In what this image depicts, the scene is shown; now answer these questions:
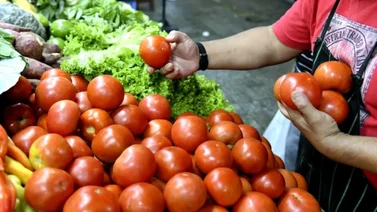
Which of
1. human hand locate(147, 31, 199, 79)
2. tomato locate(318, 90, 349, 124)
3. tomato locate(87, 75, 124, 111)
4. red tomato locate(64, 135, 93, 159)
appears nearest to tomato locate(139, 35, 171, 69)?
human hand locate(147, 31, 199, 79)

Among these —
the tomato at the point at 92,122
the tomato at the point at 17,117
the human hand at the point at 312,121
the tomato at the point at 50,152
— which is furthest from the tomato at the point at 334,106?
the tomato at the point at 17,117

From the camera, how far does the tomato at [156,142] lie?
1292 mm

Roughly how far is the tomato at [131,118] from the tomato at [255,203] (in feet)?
1.33

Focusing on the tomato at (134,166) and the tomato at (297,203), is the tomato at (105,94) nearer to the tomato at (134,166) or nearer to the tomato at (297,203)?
the tomato at (134,166)

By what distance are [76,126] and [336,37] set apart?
0.97 metres

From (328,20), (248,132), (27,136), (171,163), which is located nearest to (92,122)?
(27,136)

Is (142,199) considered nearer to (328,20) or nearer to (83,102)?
(83,102)

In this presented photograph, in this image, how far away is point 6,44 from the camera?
1.51 metres

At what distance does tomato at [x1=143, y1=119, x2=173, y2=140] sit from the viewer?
1.41 metres

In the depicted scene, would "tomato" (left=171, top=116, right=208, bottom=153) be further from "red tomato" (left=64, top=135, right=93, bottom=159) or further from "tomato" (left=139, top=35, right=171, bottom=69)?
"tomato" (left=139, top=35, right=171, bottom=69)

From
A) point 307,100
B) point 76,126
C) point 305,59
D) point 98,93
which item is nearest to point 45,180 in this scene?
point 76,126

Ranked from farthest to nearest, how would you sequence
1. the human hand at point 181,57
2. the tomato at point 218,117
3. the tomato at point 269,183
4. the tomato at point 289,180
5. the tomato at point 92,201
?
the human hand at point 181,57 < the tomato at point 218,117 < the tomato at point 289,180 < the tomato at point 269,183 < the tomato at point 92,201

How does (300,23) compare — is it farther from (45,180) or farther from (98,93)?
(45,180)

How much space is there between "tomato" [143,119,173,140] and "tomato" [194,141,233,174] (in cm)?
17
